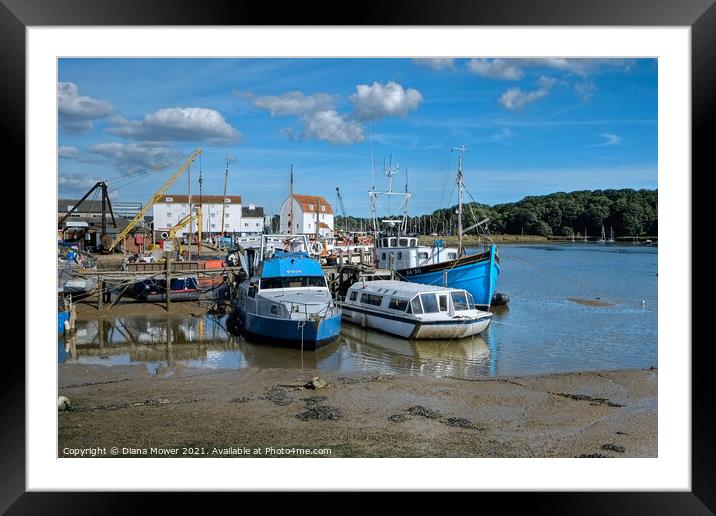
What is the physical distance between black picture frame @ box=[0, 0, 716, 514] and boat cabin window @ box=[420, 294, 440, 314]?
9.58 m

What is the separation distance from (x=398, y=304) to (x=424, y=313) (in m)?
1.04

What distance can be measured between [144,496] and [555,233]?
36413 millimetres

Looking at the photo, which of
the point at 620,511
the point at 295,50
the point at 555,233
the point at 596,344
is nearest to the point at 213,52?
the point at 295,50

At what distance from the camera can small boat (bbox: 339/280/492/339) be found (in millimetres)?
15078

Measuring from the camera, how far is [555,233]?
38281 millimetres

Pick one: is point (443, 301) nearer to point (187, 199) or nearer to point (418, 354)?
point (418, 354)

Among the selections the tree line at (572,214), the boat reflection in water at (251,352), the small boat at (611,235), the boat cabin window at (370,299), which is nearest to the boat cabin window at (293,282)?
the boat reflection in water at (251,352)

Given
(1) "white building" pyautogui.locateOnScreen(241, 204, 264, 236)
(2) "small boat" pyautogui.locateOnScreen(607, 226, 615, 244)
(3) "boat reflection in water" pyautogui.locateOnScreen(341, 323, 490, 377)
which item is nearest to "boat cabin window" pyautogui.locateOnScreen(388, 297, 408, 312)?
(3) "boat reflection in water" pyautogui.locateOnScreen(341, 323, 490, 377)

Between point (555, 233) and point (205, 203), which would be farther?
point (205, 203)

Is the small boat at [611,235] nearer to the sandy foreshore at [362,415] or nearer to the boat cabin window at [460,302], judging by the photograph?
the boat cabin window at [460,302]

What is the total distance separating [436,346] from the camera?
49.1 feet

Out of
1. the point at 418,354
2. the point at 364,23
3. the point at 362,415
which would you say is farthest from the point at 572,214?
the point at 364,23
